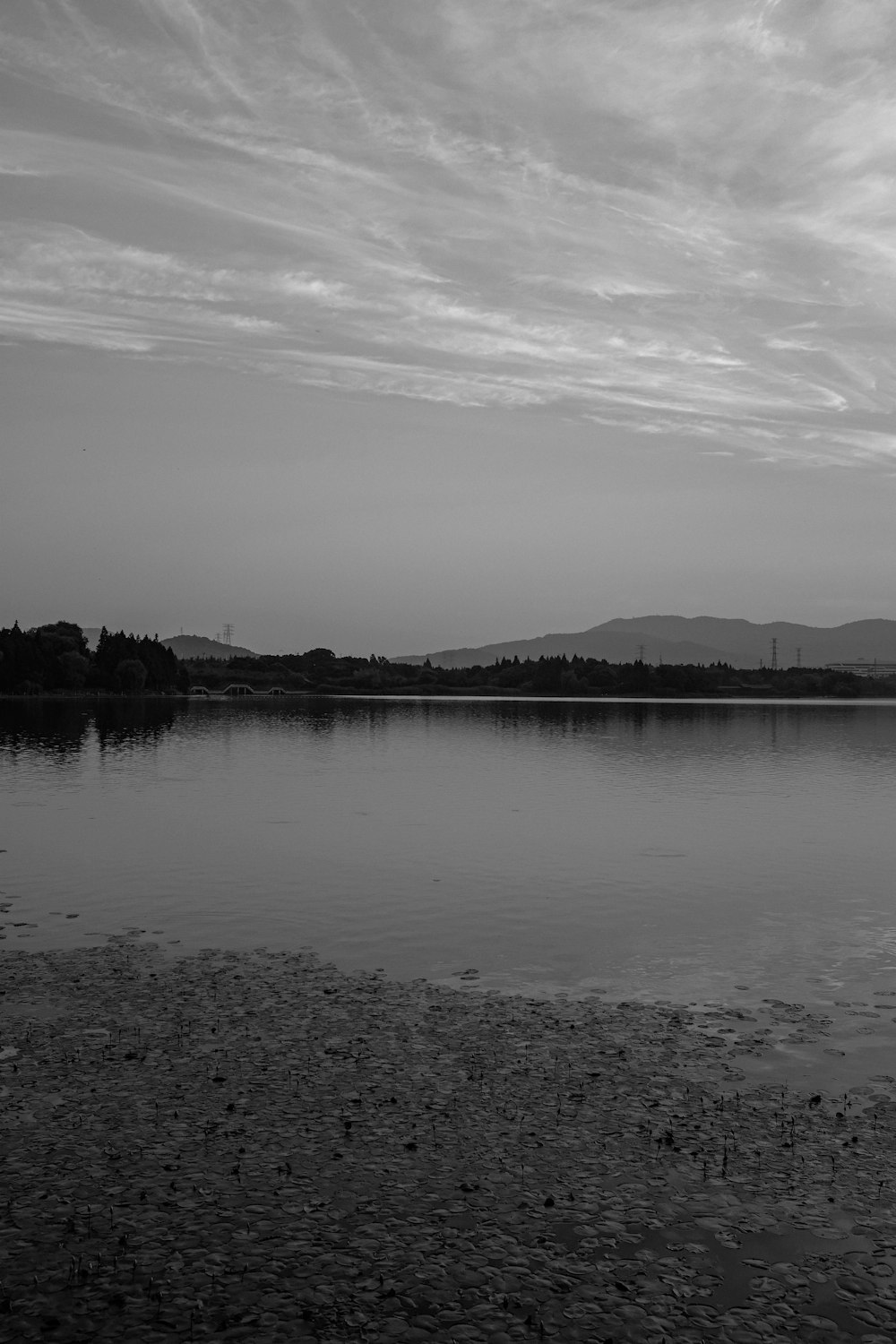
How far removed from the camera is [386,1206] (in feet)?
43.1

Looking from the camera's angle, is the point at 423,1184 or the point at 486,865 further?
the point at 486,865

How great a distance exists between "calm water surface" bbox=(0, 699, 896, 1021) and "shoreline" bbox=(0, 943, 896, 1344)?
20.9 ft

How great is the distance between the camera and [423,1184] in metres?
13.8

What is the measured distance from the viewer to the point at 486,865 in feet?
138

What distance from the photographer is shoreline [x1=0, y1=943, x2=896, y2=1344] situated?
11.2m

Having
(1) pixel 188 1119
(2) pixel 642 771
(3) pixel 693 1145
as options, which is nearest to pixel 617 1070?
(3) pixel 693 1145

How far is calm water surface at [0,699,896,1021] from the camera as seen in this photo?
27.7m

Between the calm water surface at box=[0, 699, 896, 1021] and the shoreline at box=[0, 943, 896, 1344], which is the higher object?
the shoreline at box=[0, 943, 896, 1344]

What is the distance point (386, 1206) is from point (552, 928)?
18.2 m

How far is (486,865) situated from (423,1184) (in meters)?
28.2

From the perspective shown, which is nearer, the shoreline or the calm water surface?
the shoreline

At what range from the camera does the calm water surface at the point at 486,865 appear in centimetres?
2769

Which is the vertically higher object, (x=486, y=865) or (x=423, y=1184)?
(x=423, y=1184)

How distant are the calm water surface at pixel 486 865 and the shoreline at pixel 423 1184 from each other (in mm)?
6359
